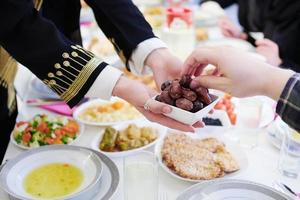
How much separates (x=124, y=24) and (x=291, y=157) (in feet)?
2.07

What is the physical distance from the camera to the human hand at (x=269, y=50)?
1.67m

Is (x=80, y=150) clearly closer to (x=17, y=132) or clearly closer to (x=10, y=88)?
(x=17, y=132)

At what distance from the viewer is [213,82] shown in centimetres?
89

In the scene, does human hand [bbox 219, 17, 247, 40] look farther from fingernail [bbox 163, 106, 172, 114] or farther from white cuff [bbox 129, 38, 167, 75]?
fingernail [bbox 163, 106, 172, 114]

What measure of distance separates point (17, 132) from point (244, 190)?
68 cm

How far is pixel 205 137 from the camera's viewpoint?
1.10 metres

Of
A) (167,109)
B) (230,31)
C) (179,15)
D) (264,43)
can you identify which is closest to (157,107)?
(167,109)

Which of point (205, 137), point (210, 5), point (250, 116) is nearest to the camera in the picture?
point (205, 137)

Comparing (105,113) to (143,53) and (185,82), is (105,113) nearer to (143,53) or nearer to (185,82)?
(143,53)

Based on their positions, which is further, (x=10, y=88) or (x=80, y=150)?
(x=10, y=88)

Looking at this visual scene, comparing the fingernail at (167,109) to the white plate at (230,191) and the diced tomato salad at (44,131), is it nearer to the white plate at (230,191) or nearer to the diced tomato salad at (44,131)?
the white plate at (230,191)

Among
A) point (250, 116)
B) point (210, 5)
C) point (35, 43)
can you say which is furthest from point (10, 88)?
point (210, 5)

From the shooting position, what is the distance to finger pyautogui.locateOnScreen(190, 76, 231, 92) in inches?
34.0

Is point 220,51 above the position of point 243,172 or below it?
above
